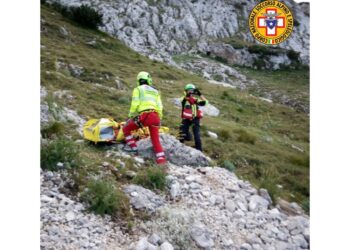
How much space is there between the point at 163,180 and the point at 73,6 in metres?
19.3

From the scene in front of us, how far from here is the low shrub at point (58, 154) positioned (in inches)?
279

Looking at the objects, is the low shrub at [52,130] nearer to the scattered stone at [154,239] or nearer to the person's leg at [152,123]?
the person's leg at [152,123]

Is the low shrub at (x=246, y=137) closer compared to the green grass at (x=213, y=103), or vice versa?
the green grass at (x=213, y=103)

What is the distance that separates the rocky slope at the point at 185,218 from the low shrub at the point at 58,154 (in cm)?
19

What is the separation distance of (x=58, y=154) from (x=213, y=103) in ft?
36.6

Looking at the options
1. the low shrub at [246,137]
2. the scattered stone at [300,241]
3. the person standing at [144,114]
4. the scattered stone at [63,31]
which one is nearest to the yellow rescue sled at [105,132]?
the person standing at [144,114]

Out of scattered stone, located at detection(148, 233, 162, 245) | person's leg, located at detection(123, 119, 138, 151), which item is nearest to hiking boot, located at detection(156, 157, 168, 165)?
person's leg, located at detection(123, 119, 138, 151)

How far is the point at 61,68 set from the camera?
1492 cm

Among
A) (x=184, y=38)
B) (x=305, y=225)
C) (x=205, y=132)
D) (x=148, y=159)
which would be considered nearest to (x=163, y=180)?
(x=148, y=159)

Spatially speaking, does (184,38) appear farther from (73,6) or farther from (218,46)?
(73,6)

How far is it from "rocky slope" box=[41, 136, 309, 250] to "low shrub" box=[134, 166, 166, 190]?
183mm

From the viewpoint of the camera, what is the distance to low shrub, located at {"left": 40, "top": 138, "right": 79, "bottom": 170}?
7.07 metres

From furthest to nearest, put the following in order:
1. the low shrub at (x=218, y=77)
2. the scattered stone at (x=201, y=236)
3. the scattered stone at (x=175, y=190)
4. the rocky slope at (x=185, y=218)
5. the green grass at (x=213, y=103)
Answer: the low shrub at (x=218, y=77), the green grass at (x=213, y=103), the scattered stone at (x=175, y=190), the scattered stone at (x=201, y=236), the rocky slope at (x=185, y=218)

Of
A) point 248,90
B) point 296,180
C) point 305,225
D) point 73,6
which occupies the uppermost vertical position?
point 73,6
